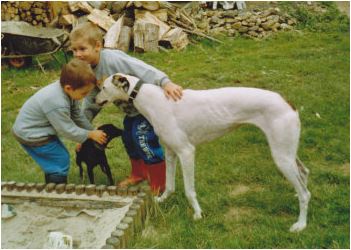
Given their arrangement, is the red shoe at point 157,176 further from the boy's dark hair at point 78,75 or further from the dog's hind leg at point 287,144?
the dog's hind leg at point 287,144

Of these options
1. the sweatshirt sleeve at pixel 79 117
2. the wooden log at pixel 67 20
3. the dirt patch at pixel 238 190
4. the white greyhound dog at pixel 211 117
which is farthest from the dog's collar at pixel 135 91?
the wooden log at pixel 67 20

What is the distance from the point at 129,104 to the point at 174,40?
697cm

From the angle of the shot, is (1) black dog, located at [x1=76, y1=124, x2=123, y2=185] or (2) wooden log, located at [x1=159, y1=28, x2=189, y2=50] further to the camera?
(2) wooden log, located at [x1=159, y1=28, x2=189, y2=50]

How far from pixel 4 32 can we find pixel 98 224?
6608 mm

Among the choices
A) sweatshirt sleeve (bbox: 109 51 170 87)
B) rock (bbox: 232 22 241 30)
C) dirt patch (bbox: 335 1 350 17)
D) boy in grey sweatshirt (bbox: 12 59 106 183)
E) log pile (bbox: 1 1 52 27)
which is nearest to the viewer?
boy in grey sweatshirt (bbox: 12 59 106 183)

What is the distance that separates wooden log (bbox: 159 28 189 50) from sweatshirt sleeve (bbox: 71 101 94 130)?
6.86m

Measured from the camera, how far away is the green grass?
14.4 feet

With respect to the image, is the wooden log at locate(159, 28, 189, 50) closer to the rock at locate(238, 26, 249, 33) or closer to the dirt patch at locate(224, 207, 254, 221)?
the rock at locate(238, 26, 249, 33)

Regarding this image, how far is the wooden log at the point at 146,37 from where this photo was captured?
11305 millimetres

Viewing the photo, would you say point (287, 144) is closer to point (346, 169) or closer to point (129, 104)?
point (129, 104)

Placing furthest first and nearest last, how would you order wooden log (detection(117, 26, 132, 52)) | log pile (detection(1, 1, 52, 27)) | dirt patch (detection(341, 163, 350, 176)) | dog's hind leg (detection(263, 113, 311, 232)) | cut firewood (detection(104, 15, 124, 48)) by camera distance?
1. log pile (detection(1, 1, 52, 27))
2. wooden log (detection(117, 26, 132, 52))
3. cut firewood (detection(104, 15, 124, 48))
4. dirt patch (detection(341, 163, 350, 176))
5. dog's hind leg (detection(263, 113, 311, 232))

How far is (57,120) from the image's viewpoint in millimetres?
4543

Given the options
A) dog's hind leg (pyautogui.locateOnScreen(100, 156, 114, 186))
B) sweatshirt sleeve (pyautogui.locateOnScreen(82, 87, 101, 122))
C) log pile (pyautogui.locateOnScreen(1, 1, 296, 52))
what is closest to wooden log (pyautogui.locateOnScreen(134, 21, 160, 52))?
log pile (pyautogui.locateOnScreen(1, 1, 296, 52))

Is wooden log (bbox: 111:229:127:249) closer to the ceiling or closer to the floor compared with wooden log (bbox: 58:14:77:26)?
closer to the ceiling
